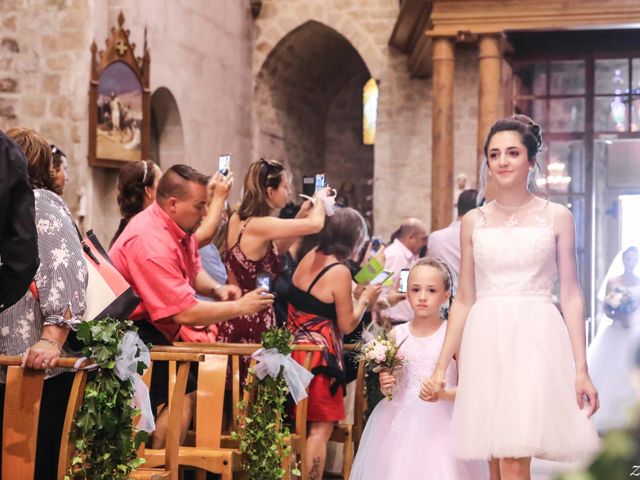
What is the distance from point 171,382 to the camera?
457cm

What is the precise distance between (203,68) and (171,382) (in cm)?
1256

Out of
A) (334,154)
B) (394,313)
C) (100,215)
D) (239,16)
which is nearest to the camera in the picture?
(394,313)

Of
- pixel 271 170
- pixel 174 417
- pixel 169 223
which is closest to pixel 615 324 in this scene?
pixel 271 170

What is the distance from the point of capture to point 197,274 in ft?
17.5

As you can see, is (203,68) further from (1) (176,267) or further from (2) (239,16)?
(1) (176,267)

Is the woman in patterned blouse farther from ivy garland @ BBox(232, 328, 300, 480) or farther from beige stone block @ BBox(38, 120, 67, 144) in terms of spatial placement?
beige stone block @ BBox(38, 120, 67, 144)

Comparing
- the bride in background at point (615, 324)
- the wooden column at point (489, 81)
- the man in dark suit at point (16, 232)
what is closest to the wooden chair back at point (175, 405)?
the man in dark suit at point (16, 232)

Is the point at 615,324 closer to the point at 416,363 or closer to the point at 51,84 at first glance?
the point at 416,363

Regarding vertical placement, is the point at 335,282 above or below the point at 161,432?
above

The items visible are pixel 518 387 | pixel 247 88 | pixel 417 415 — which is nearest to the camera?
pixel 518 387

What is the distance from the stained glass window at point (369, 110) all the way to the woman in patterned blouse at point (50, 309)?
19.1 metres

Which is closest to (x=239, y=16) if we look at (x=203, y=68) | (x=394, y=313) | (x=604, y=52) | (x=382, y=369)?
(x=203, y=68)

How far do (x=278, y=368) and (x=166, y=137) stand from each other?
37.5 feet

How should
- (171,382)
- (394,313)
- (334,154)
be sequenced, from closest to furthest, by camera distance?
(171,382) → (394,313) → (334,154)
